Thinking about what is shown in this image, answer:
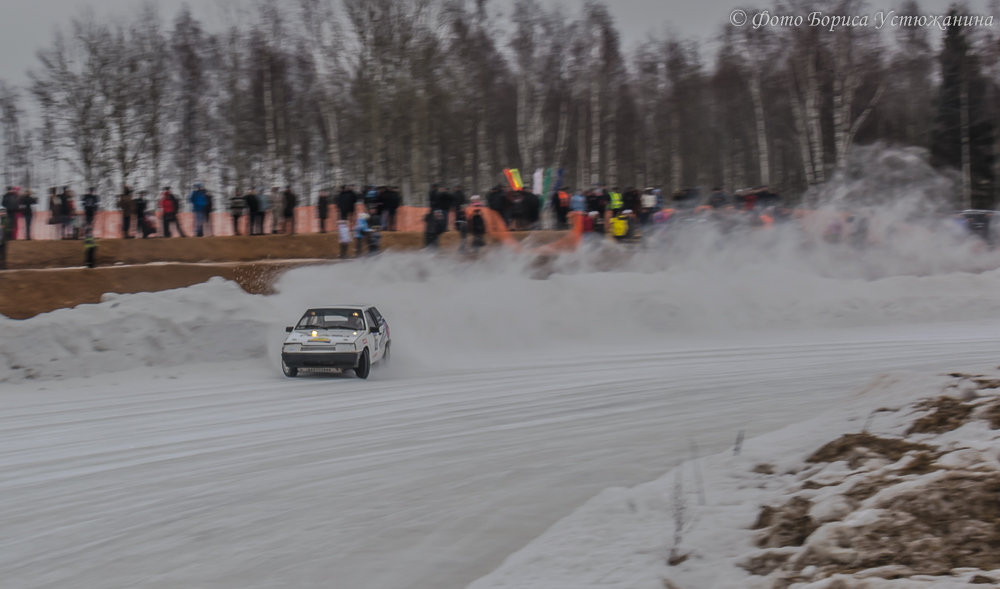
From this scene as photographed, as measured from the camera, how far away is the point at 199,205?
2370 cm

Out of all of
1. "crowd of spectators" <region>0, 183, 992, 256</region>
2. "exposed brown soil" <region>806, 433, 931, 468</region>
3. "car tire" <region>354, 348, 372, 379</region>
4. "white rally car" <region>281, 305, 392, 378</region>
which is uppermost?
"crowd of spectators" <region>0, 183, 992, 256</region>

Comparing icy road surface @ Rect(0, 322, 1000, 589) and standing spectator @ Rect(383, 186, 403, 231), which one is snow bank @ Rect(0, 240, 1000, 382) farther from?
standing spectator @ Rect(383, 186, 403, 231)

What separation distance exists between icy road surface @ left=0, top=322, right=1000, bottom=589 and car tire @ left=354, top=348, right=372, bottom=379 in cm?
17

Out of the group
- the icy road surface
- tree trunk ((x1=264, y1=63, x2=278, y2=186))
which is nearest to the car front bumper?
the icy road surface

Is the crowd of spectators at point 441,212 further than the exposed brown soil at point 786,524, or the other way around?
the crowd of spectators at point 441,212

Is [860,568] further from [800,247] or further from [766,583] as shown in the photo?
[800,247]

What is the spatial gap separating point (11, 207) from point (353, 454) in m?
15.8

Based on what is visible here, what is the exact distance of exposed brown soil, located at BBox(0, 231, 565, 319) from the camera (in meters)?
18.0

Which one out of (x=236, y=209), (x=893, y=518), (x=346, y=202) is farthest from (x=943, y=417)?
(x=236, y=209)

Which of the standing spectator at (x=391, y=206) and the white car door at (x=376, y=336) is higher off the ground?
the standing spectator at (x=391, y=206)

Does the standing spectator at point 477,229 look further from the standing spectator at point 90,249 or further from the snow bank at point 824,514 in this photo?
the snow bank at point 824,514

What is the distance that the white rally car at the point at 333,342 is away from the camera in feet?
50.8

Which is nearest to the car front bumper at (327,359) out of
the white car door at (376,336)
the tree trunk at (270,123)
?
the white car door at (376,336)

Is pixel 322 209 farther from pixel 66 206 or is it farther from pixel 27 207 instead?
pixel 27 207
